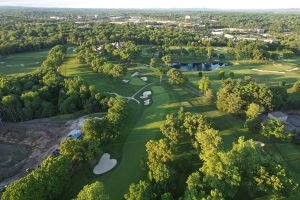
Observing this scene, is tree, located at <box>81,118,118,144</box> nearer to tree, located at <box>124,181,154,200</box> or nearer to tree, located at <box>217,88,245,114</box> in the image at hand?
tree, located at <box>124,181,154,200</box>

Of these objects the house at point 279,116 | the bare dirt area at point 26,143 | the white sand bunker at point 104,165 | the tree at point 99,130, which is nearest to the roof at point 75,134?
the bare dirt area at point 26,143

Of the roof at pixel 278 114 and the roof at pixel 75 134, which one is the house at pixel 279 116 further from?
the roof at pixel 75 134

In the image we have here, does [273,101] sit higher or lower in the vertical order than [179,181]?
higher

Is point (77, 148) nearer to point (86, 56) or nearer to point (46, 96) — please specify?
point (46, 96)

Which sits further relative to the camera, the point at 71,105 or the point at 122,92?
the point at 122,92

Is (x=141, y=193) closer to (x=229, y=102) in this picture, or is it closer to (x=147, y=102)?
(x=229, y=102)

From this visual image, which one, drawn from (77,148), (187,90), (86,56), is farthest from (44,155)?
(86,56)

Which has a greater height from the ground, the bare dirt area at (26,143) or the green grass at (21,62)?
the green grass at (21,62)

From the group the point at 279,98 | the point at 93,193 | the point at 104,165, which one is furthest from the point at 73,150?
the point at 279,98
